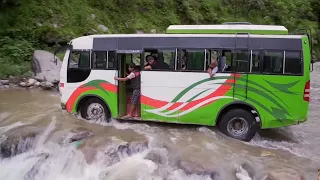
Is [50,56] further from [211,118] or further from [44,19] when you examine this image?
[211,118]

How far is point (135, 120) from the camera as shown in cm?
1180

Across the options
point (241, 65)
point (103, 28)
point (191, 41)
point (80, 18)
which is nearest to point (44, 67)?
point (80, 18)

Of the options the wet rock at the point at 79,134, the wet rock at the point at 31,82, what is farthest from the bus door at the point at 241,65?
the wet rock at the point at 31,82

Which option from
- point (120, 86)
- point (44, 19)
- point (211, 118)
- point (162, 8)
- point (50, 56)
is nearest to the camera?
point (211, 118)

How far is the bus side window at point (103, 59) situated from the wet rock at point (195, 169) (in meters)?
3.89

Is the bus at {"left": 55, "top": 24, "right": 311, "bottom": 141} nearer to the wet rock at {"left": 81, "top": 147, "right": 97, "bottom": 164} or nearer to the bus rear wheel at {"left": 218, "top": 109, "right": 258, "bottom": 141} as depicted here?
the bus rear wheel at {"left": 218, "top": 109, "right": 258, "bottom": 141}

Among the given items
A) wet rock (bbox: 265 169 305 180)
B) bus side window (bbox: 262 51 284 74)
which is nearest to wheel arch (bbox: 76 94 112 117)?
bus side window (bbox: 262 51 284 74)

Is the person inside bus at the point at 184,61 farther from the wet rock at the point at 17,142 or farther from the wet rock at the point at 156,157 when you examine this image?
the wet rock at the point at 17,142

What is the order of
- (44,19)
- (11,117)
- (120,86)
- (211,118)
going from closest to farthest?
(211,118) → (120,86) → (11,117) → (44,19)

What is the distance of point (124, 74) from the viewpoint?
37.0ft

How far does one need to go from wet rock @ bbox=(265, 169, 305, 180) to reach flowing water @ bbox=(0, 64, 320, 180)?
0.14m

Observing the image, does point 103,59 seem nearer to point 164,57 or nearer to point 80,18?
point 164,57

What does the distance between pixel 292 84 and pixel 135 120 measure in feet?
15.7

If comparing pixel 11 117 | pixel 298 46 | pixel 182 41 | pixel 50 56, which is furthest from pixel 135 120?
pixel 50 56
